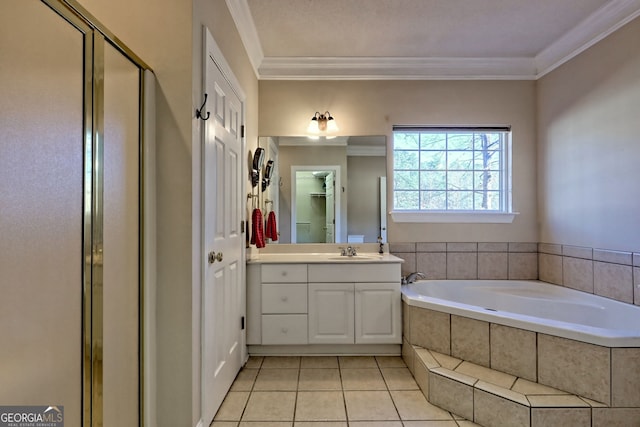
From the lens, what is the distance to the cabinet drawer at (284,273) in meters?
2.55

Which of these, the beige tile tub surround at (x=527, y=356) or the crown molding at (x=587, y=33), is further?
the crown molding at (x=587, y=33)

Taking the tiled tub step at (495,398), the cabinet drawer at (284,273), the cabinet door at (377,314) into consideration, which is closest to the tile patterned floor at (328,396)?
the tiled tub step at (495,398)

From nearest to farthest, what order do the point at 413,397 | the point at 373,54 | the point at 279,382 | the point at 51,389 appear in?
the point at 51,389
the point at 413,397
the point at 279,382
the point at 373,54

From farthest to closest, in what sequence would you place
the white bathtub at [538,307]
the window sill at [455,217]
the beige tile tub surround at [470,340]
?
the window sill at [455,217], the beige tile tub surround at [470,340], the white bathtub at [538,307]

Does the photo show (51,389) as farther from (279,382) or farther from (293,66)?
(293,66)

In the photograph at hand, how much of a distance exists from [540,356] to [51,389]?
2.21m

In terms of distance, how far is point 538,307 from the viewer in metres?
2.56

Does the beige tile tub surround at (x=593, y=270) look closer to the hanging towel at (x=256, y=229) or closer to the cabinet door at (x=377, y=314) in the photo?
the cabinet door at (x=377, y=314)

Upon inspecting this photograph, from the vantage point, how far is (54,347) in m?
0.95

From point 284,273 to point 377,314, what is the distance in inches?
31.6

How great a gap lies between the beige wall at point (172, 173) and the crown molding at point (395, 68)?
1515 millimetres

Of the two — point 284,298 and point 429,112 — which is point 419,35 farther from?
point 284,298

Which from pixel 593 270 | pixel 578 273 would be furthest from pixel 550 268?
pixel 593 270

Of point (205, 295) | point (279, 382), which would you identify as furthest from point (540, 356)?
point (205, 295)
